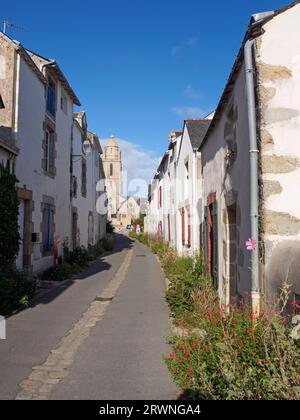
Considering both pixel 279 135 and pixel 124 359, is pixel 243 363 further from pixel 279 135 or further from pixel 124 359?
pixel 279 135

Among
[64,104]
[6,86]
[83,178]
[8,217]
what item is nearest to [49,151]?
[64,104]

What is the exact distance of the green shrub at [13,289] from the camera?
736 cm

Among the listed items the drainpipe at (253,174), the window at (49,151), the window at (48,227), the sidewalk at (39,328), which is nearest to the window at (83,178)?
the window at (49,151)

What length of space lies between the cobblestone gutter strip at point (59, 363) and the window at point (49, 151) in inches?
244

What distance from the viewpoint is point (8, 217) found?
8.70 metres

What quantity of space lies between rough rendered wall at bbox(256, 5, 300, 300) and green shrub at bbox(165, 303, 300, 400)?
80 cm

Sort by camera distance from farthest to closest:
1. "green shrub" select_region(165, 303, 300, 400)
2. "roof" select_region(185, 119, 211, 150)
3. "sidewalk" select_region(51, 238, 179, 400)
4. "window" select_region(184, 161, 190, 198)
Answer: "window" select_region(184, 161, 190, 198) → "roof" select_region(185, 119, 211, 150) → "sidewalk" select_region(51, 238, 179, 400) → "green shrub" select_region(165, 303, 300, 400)

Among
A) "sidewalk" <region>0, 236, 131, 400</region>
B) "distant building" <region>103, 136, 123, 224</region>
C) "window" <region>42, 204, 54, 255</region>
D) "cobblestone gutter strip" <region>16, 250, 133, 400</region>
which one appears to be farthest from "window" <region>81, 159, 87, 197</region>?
"distant building" <region>103, 136, 123, 224</region>

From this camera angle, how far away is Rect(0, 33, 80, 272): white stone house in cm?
962

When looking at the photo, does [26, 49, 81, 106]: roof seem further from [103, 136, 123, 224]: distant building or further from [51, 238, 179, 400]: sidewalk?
[103, 136, 123, 224]: distant building

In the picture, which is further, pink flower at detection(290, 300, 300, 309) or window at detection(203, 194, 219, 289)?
window at detection(203, 194, 219, 289)
